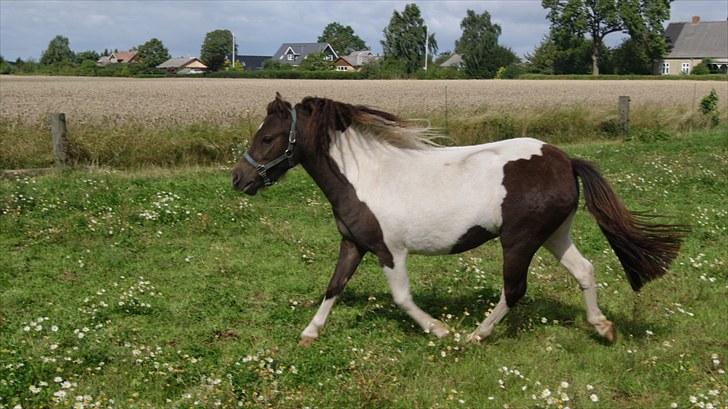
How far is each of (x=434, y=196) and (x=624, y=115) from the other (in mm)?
16167

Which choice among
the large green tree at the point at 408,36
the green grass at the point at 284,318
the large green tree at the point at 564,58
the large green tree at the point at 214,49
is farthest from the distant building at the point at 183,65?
the green grass at the point at 284,318

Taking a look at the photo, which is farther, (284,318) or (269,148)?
(284,318)

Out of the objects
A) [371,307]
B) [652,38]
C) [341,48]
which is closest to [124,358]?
[371,307]

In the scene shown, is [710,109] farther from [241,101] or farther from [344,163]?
[344,163]

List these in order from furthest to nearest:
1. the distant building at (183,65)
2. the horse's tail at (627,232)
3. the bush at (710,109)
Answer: the distant building at (183,65), the bush at (710,109), the horse's tail at (627,232)

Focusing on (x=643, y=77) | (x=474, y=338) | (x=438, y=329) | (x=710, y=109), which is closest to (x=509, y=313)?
(x=474, y=338)

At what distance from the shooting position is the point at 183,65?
13438 centimetres

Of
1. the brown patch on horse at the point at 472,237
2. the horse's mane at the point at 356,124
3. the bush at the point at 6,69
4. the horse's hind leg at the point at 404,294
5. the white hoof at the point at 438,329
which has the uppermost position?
the bush at the point at 6,69

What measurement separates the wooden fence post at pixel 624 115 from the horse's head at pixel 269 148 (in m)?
16.4

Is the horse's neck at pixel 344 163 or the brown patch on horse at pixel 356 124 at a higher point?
the brown patch on horse at pixel 356 124

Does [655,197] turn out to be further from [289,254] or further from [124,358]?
[124,358]

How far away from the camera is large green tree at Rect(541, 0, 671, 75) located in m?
92.9

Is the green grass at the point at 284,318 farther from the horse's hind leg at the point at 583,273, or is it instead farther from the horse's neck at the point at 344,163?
the horse's neck at the point at 344,163

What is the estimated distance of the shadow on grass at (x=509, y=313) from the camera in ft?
20.4
